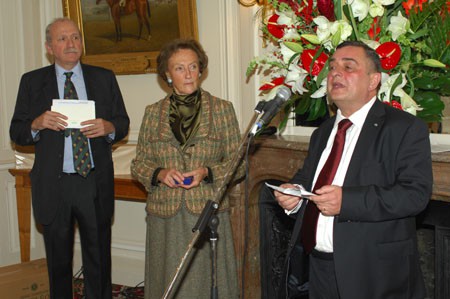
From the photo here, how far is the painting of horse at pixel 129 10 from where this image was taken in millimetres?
4672

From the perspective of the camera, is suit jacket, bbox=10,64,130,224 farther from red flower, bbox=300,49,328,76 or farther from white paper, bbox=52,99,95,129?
red flower, bbox=300,49,328,76

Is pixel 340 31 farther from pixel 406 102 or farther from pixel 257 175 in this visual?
pixel 257 175

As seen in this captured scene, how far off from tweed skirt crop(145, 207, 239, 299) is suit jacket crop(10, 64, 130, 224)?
632mm

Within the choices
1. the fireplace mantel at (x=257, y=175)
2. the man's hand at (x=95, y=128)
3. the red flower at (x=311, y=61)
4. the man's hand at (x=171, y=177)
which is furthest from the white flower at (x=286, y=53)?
the man's hand at (x=95, y=128)

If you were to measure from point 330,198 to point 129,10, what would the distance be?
314cm

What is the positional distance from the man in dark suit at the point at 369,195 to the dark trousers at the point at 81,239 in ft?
5.33

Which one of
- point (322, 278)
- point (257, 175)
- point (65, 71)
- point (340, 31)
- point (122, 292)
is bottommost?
point (122, 292)

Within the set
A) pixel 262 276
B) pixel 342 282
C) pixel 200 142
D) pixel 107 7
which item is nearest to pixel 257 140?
pixel 200 142

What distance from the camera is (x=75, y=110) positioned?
11.5 ft

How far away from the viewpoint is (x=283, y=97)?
2188mm

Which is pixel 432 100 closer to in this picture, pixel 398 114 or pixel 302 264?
pixel 398 114

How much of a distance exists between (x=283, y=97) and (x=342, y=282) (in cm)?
71

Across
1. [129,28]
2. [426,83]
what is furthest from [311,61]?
[129,28]

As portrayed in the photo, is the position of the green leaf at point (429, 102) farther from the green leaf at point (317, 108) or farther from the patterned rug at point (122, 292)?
the patterned rug at point (122, 292)
